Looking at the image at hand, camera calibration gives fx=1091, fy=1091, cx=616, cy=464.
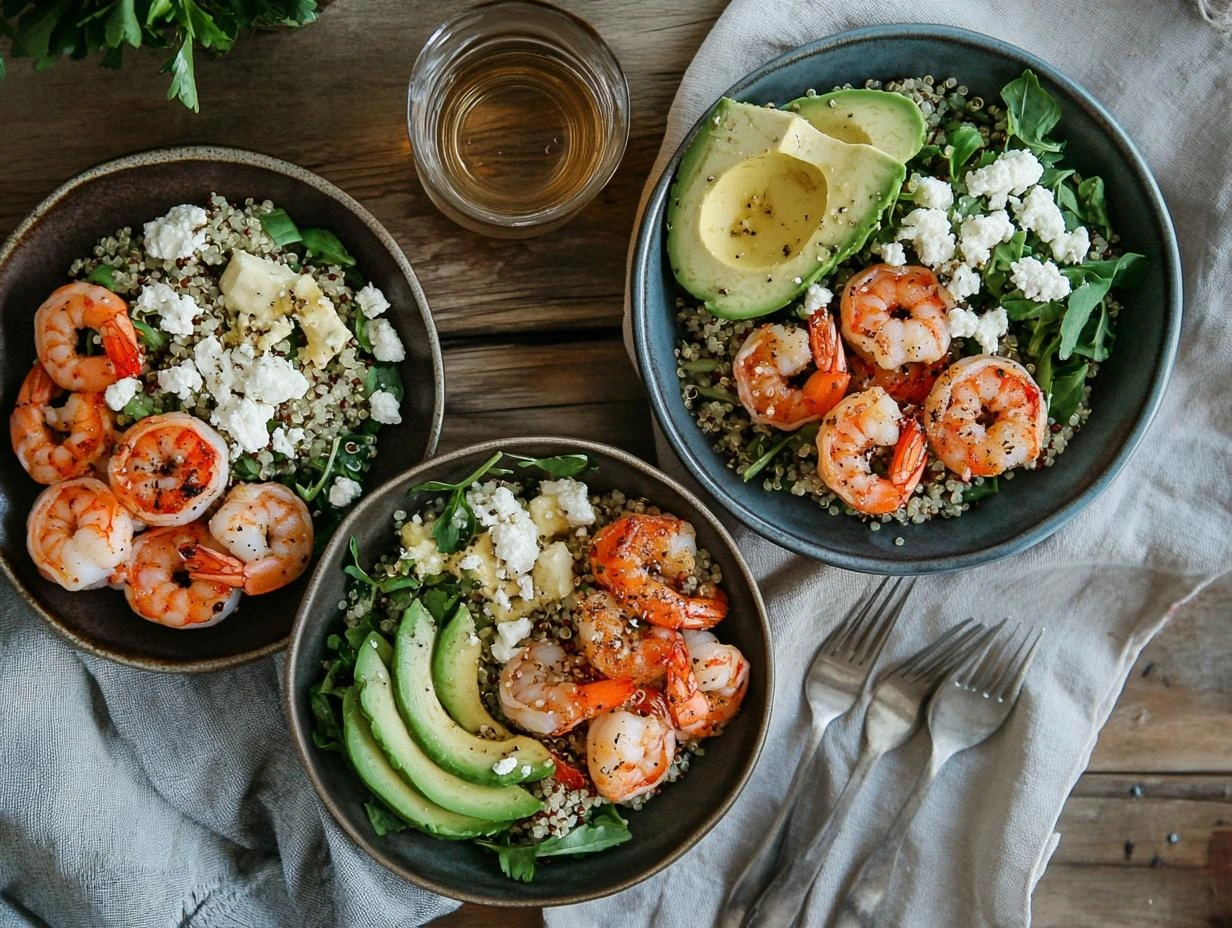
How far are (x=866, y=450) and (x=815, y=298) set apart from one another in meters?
0.26

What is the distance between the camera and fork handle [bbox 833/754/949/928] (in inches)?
79.2

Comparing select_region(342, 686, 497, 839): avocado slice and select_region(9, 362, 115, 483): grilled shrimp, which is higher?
select_region(9, 362, 115, 483): grilled shrimp

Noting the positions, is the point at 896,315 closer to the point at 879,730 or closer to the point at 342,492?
the point at 879,730

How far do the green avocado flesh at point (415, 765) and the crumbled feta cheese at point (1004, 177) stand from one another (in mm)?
1228

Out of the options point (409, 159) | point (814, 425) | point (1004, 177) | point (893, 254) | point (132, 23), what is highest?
point (132, 23)

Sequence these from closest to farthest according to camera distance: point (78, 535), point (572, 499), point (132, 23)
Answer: point (132, 23) → point (78, 535) → point (572, 499)

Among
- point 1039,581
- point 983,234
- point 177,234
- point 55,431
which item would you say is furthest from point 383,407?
point 1039,581

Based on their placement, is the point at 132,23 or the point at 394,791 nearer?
the point at 132,23

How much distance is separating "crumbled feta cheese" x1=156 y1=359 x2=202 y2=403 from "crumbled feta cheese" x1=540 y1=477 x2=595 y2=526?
0.60 metres

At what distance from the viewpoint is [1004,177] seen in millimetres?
1764

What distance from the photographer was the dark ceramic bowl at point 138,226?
1794mm

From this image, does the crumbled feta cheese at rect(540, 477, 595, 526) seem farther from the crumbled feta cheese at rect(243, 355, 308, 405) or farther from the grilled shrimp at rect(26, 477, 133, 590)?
the grilled shrimp at rect(26, 477, 133, 590)

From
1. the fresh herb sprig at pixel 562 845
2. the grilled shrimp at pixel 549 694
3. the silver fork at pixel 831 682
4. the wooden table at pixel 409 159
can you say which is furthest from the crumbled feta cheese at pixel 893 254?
the fresh herb sprig at pixel 562 845

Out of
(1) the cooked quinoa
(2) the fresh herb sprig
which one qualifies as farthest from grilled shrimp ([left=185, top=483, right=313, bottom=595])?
(1) the cooked quinoa
